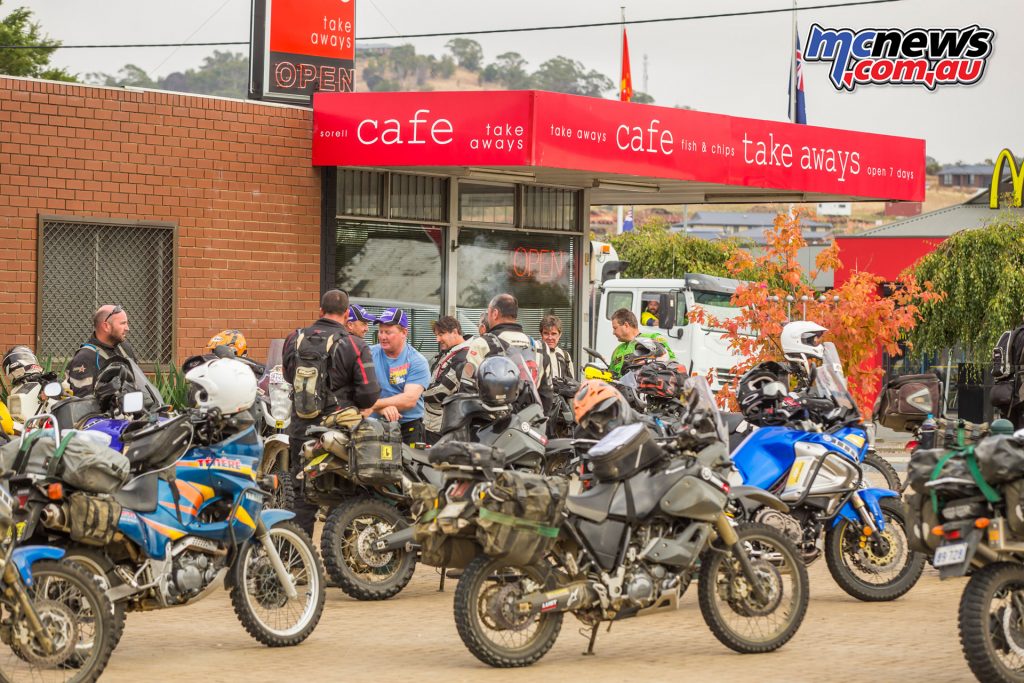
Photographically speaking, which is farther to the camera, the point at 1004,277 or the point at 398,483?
the point at 1004,277

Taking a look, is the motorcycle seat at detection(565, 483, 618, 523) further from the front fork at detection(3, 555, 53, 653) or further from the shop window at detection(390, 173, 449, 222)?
the shop window at detection(390, 173, 449, 222)

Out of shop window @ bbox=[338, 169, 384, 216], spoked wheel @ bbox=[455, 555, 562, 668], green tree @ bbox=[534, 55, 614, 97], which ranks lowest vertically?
spoked wheel @ bbox=[455, 555, 562, 668]

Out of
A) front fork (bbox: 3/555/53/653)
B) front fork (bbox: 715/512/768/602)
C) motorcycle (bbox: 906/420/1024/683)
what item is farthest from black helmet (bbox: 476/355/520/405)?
front fork (bbox: 3/555/53/653)

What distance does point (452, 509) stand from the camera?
8406 mm

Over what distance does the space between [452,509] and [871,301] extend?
1012 cm

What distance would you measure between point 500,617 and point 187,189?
8.80m

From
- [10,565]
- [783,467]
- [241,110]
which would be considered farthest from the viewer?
[241,110]

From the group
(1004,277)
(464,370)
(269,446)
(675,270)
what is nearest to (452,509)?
(464,370)

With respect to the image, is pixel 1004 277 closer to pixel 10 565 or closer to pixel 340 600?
pixel 340 600

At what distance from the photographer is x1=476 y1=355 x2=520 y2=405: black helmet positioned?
10.7 meters

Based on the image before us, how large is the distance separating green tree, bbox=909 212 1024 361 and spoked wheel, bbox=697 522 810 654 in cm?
2267

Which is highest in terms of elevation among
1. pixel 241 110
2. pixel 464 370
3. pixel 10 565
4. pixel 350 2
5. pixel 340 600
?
pixel 350 2

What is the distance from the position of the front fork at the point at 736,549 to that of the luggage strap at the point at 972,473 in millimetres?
1121

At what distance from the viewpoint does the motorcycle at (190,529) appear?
Result: 7816mm
